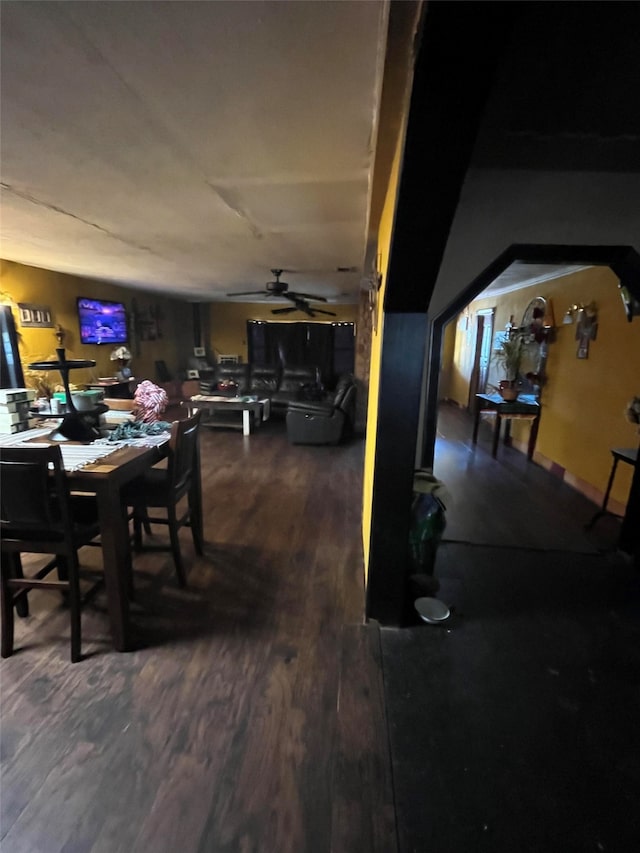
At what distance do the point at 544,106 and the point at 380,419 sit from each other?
1227mm

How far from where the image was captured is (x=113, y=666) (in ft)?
5.63

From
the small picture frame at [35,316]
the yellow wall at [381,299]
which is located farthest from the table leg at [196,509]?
the small picture frame at [35,316]

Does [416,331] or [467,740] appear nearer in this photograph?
[467,740]

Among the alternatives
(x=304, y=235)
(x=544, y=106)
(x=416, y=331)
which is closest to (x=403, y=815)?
(x=416, y=331)

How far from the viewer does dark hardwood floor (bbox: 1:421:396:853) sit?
1.18 meters

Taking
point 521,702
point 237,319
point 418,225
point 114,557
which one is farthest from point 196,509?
point 237,319

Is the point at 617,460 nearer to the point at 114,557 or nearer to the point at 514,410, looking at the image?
the point at 514,410

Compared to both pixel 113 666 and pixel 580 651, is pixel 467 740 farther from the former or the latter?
pixel 113 666

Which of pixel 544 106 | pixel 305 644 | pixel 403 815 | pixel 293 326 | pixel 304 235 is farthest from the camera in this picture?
pixel 293 326

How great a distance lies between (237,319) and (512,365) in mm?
5995

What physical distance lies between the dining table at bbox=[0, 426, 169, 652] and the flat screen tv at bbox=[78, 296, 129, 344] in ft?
13.3

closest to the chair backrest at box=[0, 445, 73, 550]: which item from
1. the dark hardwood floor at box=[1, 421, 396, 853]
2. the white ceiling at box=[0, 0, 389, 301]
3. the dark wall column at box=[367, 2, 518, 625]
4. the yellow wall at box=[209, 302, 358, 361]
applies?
the dark hardwood floor at box=[1, 421, 396, 853]

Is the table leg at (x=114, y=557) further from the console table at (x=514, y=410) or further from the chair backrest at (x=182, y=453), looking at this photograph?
the console table at (x=514, y=410)

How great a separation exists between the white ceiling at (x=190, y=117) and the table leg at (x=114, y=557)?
1347 mm
